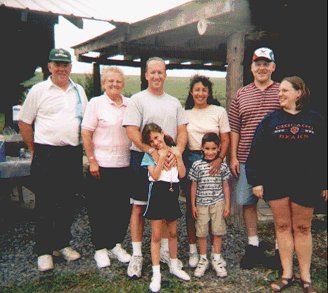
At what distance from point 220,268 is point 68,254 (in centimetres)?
159

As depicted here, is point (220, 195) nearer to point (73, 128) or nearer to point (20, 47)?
point (73, 128)

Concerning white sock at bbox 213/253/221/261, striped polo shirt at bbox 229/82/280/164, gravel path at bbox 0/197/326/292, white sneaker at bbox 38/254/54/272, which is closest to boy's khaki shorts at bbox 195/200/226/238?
white sock at bbox 213/253/221/261

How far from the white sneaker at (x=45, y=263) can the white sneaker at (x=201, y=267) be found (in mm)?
1412

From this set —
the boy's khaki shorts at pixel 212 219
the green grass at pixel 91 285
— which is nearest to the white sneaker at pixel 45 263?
the green grass at pixel 91 285

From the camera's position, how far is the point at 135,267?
3.76 metres

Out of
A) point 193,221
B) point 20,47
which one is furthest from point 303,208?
point 20,47

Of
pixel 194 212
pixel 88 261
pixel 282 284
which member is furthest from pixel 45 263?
pixel 282 284

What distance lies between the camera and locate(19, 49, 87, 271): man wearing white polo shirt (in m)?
3.87

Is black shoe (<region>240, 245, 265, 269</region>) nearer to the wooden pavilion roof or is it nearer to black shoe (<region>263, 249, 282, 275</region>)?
black shoe (<region>263, 249, 282, 275</region>)

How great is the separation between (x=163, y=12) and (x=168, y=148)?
284 cm

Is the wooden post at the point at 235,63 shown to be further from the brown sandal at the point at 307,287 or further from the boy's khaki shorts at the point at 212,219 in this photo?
the brown sandal at the point at 307,287

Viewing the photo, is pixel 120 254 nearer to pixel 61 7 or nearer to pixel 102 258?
pixel 102 258

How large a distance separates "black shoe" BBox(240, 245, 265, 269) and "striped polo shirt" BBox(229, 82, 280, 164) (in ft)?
2.92

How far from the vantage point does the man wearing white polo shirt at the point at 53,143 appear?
12.7 ft
